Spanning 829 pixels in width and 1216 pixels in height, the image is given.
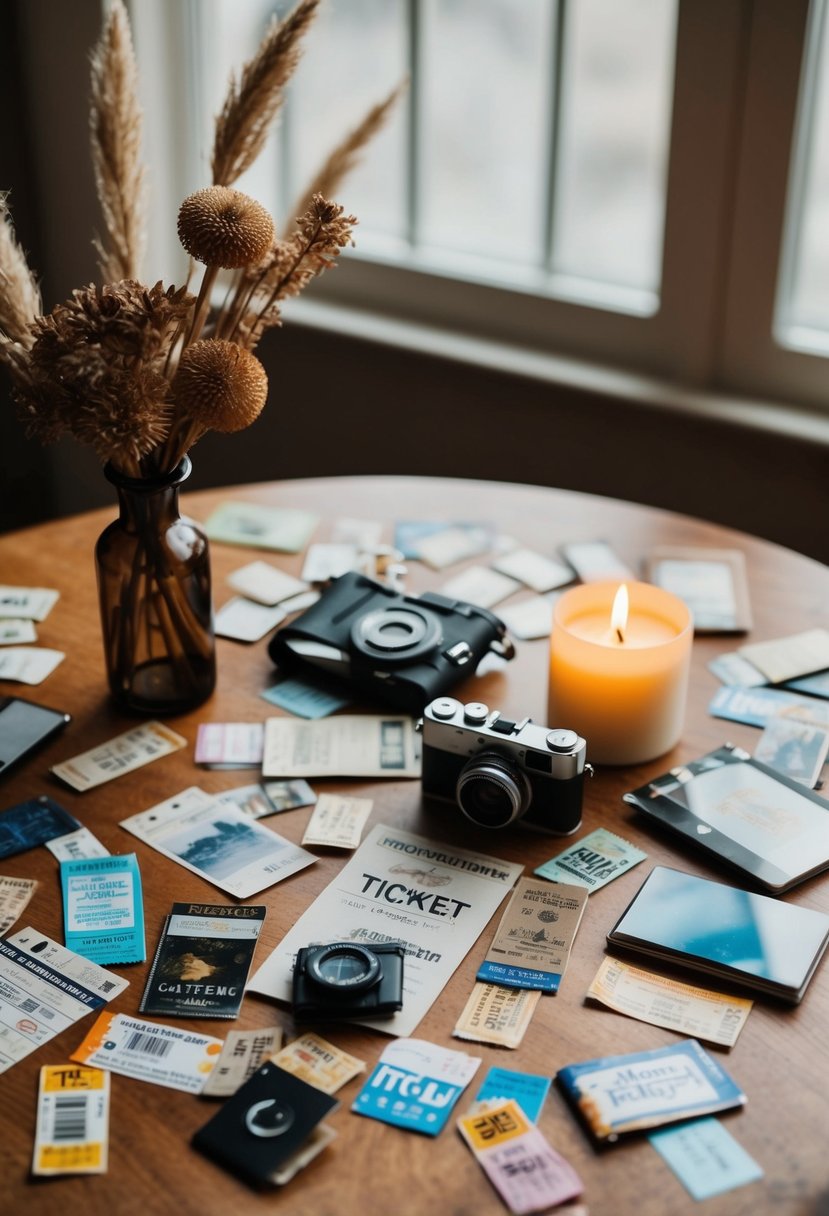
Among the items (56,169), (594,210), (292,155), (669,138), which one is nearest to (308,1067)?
(669,138)

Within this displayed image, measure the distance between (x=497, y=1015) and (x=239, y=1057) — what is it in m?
0.19

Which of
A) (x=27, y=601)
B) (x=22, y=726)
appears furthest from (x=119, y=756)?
(x=27, y=601)

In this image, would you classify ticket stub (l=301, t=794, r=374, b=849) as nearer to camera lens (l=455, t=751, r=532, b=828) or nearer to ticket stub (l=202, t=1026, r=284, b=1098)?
camera lens (l=455, t=751, r=532, b=828)

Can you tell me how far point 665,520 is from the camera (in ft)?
5.26

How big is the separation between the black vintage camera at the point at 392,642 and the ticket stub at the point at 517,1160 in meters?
0.46

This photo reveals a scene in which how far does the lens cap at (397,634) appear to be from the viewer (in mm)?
1226

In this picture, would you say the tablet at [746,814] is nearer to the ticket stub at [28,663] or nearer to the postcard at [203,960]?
the postcard at [203,960]

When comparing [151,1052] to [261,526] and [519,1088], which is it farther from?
[261,526]

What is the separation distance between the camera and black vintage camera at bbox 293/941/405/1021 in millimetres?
884

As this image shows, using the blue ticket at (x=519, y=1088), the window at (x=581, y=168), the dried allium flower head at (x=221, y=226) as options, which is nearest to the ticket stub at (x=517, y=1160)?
the blue ticket at (x=519, y=1088)

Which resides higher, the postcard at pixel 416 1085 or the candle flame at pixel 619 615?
the candle flame at pixel 619 615

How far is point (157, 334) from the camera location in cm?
97

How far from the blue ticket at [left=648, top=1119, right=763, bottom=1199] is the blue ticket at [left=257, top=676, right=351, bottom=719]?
553 millimetres

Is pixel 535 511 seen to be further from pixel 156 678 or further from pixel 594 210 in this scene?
pixel 594 210
